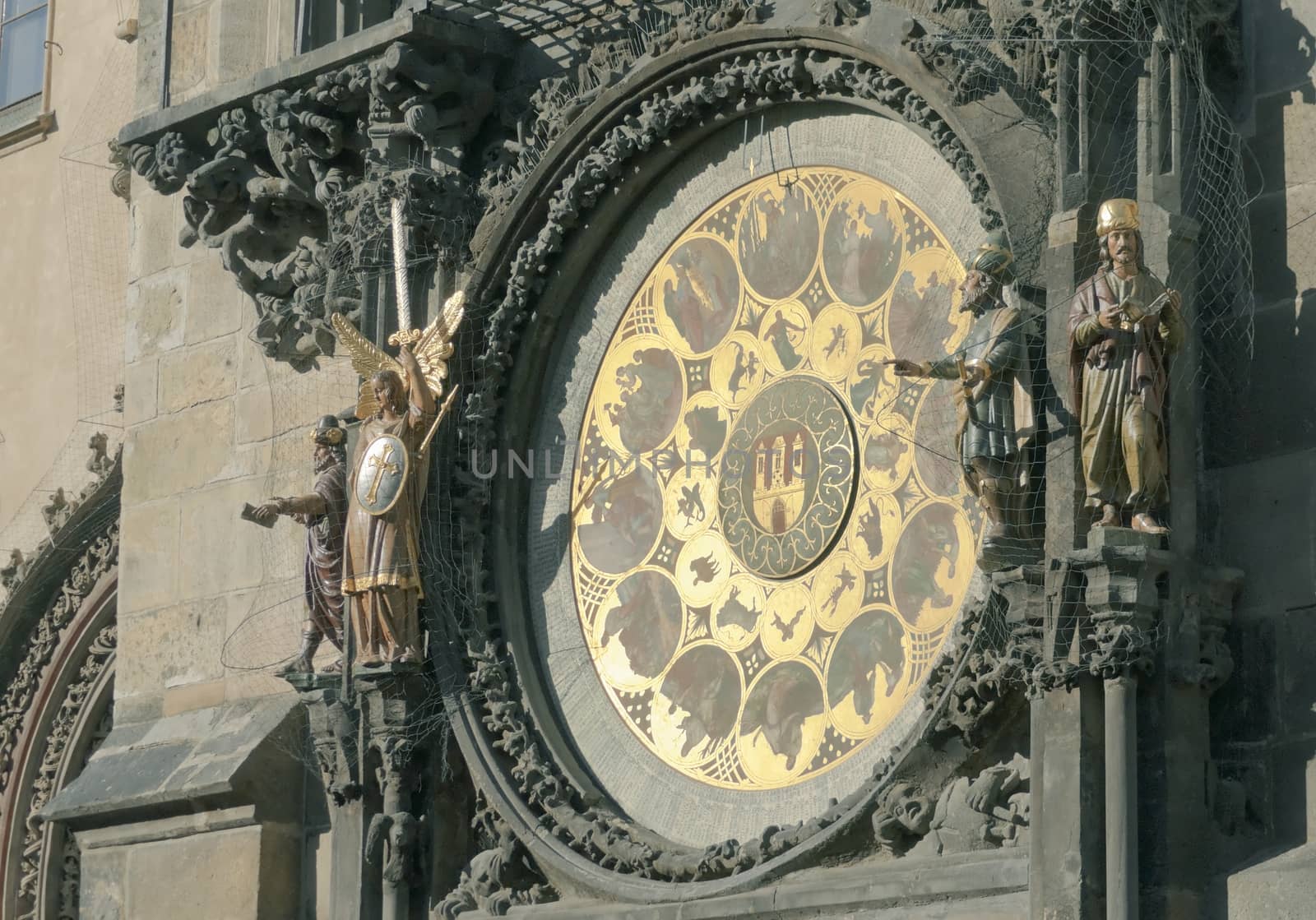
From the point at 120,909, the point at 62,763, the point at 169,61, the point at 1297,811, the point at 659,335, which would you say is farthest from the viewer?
the point at 62,763

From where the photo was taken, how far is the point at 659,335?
1021 centimetres

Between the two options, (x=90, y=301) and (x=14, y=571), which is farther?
(x=90, y=301)

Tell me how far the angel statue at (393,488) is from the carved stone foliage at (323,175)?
15.5 inches

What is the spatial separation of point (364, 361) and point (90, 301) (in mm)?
3745

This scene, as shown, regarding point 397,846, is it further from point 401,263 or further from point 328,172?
point 328,172

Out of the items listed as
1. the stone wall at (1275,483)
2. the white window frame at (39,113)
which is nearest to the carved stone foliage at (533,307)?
the stone wall at (1275,483)

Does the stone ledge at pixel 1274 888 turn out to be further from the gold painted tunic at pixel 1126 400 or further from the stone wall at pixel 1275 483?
the gold painted tunic at pixel 1126 400

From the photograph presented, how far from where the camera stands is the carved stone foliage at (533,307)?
9.10 metres

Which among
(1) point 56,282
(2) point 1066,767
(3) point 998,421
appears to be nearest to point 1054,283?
(3) point 998,421

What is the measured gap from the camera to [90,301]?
13.9 meters

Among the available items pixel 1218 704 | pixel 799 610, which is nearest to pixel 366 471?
pixel 799 610

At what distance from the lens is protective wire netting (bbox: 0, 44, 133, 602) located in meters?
13.6

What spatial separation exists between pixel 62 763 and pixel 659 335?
4598mm

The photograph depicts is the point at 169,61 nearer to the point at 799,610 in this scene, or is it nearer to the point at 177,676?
the point at 177,676
